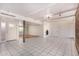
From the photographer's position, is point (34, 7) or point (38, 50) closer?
point (34, 7)

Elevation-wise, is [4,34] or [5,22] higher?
[5,22]

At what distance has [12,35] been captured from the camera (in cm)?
831

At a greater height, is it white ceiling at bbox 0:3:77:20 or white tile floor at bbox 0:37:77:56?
white ceiling at bbox 0:3:77:20

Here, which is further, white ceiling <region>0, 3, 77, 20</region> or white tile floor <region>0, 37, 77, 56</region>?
white tile floor <region>0, 37, 77, 56</region>

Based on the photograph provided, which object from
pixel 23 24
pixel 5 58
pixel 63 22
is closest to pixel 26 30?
pixel 23 24

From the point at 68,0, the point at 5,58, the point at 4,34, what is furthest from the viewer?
the point at 4,34

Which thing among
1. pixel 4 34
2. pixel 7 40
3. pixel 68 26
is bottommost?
pixel 7 40

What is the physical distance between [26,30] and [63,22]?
2998 mm

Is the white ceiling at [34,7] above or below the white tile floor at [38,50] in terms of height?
above

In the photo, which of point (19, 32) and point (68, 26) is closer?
point (68, 26)

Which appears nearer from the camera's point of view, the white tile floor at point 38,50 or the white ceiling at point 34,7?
the white ceiling at point 34,7

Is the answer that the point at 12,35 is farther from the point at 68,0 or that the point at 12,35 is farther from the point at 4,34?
the point at 68,0

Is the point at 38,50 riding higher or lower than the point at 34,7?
lower

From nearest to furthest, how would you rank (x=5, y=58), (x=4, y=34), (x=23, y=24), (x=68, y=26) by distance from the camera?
1. (x=5, y=58)
2. (x=68, y=26)
3. (x=4, y=34)
4. (x=23, y=24)
